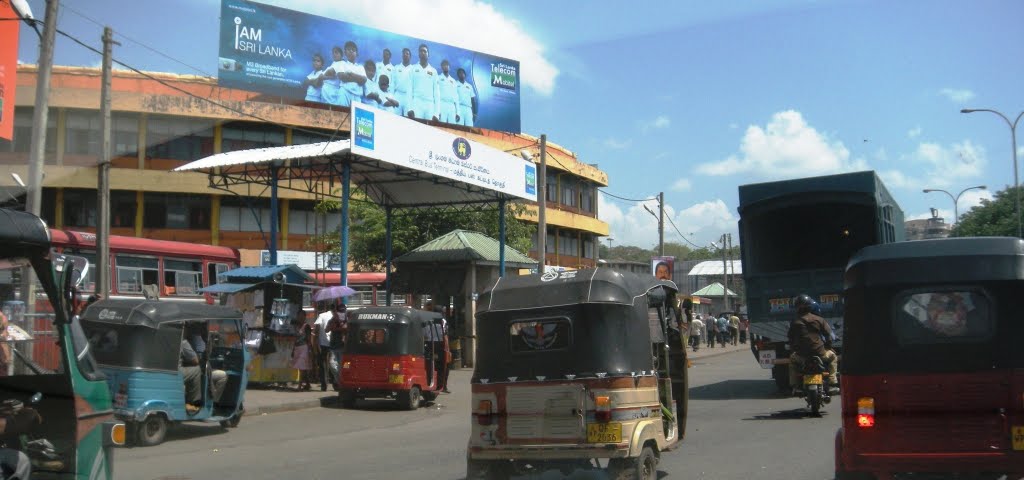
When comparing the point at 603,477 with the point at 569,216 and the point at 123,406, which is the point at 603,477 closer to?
the point at 123,406

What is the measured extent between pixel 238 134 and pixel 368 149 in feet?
87.2

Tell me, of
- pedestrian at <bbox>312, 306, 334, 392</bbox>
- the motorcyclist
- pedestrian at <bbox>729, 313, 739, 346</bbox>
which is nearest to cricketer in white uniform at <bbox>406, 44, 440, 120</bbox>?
pedestrian at <bbox>729, 313, 739, 346</bbox>

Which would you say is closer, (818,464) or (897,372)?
(897,372)

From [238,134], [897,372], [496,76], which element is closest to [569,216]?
[496,76]

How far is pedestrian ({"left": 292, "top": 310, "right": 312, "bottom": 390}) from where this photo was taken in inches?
739

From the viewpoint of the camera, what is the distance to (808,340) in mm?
13586

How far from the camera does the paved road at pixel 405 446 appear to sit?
948 centimetres

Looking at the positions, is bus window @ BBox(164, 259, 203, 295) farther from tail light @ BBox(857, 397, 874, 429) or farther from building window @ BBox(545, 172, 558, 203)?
building window @ BBox(545, 172, 558, 203)

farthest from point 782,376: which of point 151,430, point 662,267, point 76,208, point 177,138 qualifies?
point 76,208

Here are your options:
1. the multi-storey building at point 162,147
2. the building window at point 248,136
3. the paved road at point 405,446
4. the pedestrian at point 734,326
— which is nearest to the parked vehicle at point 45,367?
the paved road at point 405,446

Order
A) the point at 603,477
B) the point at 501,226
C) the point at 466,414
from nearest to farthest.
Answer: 1. the point at 603,477
2. the point at 466,414
3. the point at 501,226

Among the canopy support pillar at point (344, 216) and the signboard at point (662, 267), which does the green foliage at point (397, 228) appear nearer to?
the signboard at point (662, 267)

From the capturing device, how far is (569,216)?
58312mm

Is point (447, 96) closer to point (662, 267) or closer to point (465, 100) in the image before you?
point (465, 100)
